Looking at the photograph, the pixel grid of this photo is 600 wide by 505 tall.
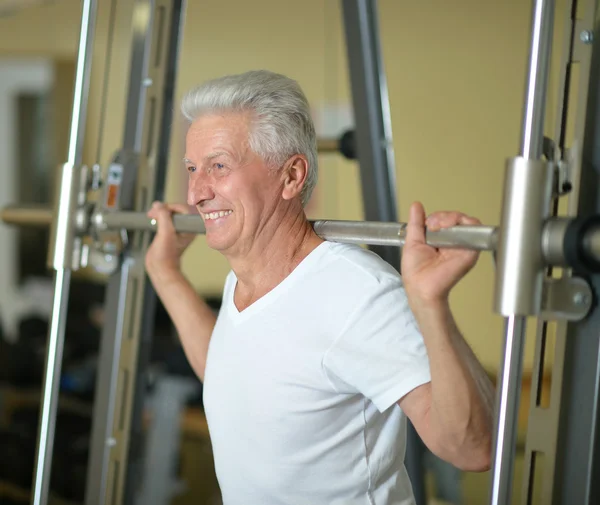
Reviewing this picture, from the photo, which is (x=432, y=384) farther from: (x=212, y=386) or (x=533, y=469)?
(x=212, y=386)

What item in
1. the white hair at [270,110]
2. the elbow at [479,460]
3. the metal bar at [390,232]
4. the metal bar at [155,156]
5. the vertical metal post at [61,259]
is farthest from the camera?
the metal bar at [155,156]

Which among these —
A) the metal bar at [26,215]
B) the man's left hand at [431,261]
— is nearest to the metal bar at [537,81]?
the man's left hand at [431,261]

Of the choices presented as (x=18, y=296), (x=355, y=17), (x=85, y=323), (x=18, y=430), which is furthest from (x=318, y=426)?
(x=18, y=296)

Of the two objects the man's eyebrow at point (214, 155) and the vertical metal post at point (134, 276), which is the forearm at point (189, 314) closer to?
the vertical metal post at point (134, 276)

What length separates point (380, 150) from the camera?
1.27m

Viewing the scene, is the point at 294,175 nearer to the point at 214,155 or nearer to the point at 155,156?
the point at 214,155

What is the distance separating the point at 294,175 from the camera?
0.86 meters

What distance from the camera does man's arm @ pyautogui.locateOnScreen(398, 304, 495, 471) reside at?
0.68 meters

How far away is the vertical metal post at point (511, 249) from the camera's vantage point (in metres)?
0.62

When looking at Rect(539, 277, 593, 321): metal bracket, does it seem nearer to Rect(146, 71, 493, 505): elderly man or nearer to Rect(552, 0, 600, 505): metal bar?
Rect(552, 0, 600, 505): metal bar

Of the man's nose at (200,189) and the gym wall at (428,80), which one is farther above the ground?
the gym wall at (428,80)

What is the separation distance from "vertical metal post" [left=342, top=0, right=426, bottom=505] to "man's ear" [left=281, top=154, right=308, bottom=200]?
1.38 feet

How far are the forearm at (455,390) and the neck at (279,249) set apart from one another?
0.22 m

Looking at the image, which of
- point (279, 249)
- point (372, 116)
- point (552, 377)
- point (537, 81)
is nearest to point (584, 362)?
point (552, 377)
